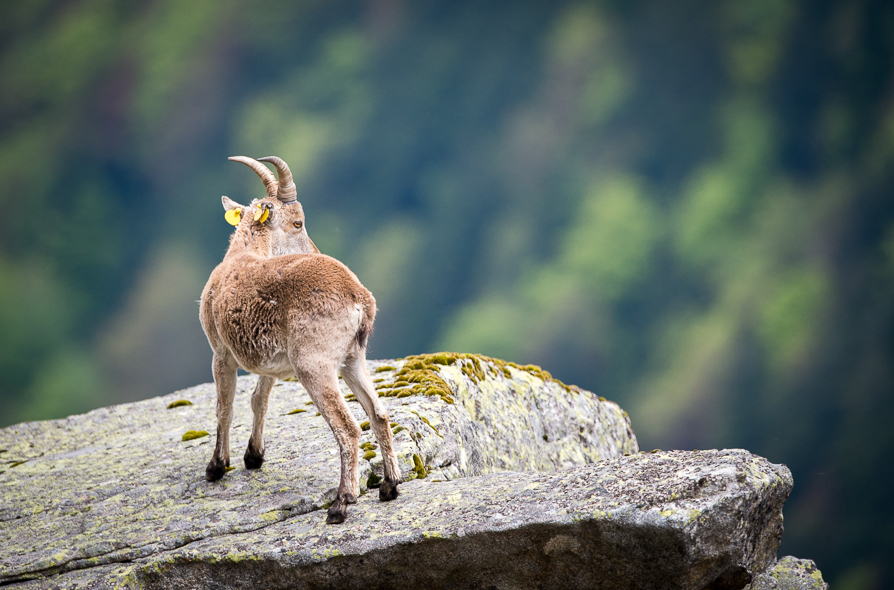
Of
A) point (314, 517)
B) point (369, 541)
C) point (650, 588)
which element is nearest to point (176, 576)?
point (314, 517)

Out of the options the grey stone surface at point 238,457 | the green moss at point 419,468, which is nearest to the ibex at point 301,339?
the grey stone surface at point 238,457

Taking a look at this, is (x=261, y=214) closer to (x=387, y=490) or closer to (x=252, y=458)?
(x=252, y=458)

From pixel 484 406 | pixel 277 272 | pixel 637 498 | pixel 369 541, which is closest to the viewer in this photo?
pixel 637 498

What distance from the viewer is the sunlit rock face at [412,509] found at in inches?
205

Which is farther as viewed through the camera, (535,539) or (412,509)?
(412,509)

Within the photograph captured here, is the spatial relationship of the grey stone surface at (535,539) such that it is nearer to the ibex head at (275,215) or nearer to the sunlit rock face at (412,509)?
the sunlit rock face at (412,509)

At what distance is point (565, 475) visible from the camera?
6.16 metres

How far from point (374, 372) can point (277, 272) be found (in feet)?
12.0

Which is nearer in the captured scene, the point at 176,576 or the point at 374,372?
the point at 176,576

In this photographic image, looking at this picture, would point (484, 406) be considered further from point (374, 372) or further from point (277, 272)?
point (277, 272)

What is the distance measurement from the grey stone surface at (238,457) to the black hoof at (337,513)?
4.0 inches

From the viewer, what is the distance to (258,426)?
7.64 meters

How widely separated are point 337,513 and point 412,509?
642 millimetres

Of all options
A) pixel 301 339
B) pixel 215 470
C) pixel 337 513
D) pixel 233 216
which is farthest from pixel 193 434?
pixel 337 513
